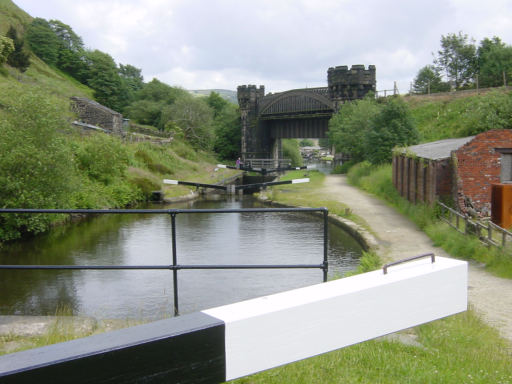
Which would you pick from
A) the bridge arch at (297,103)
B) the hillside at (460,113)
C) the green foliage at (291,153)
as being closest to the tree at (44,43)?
the green foliage at (291,153)

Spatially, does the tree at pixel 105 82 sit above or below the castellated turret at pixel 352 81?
above

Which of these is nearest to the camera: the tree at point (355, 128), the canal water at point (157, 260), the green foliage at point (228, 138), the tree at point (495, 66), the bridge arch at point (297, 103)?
the canal water at point (157, 260)

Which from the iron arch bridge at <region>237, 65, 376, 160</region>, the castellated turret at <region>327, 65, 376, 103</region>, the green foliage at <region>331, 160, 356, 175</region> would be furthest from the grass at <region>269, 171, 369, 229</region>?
the iron arch bridge at <region>237, 65, 376, 160</region>

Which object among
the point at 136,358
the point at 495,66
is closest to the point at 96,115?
the point at 495,66

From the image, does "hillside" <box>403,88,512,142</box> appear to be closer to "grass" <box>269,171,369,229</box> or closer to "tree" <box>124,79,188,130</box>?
"grass" <box>269,171,369,229</box>

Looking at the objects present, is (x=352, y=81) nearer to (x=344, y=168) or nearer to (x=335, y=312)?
(x=344, y=168)

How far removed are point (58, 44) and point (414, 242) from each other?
251 ft

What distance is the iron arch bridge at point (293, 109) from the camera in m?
43.8

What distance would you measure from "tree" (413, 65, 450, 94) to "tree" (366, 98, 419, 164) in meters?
18.9

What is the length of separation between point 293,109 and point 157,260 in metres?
36.9

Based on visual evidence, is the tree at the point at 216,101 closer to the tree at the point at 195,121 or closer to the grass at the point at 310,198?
the tree at the point at 195,121

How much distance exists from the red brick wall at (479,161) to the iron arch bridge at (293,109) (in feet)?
96.4

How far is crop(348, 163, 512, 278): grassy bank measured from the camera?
33.5ft

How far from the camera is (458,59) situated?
48.4 m
